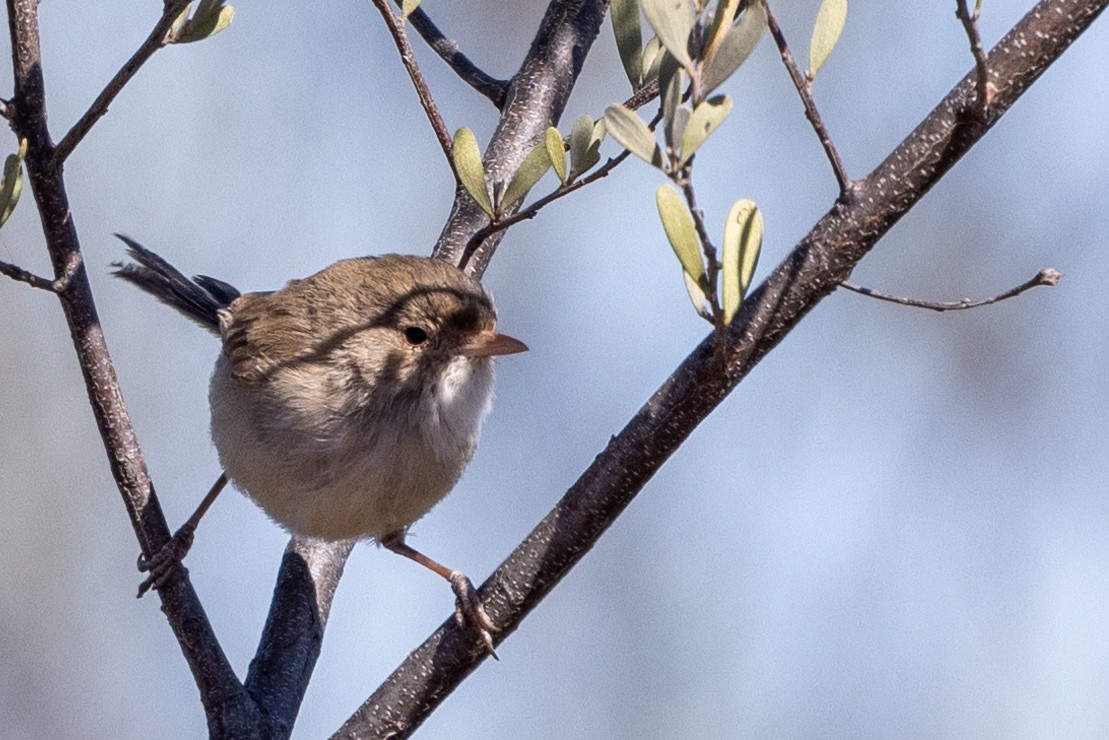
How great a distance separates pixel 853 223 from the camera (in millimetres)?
1977

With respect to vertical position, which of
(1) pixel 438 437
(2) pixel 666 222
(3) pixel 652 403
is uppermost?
(2) pixel 666 222

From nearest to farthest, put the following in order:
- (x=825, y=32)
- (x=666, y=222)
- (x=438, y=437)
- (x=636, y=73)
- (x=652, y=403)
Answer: (x=666, y=222)
(x=825, y=32)
(x=652, y=403)
(x=636, y=73)
(x=438, y=437)

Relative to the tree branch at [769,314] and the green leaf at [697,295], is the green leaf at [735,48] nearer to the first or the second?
the green leaf at [697,295]

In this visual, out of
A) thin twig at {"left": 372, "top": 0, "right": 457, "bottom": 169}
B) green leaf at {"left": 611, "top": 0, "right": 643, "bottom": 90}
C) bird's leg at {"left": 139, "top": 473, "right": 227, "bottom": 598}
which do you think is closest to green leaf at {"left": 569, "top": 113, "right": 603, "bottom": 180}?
green leaf at {"left": 611, "top": 0, "right": 643, "bottom": 90}

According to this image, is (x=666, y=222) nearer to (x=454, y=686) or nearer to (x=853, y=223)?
(x=853, y=223)

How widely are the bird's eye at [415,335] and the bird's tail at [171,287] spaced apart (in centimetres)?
103

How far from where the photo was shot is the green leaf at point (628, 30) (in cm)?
229

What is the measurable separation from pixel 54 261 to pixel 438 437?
1018mm

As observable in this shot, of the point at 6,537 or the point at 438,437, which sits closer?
the point at 438,437

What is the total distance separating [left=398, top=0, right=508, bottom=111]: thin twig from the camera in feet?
13.1

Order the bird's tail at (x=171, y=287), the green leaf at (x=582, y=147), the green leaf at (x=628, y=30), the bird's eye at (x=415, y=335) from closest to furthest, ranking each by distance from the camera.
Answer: the green leaf at (x=582, y=147) < the green leaf at (x=628, y=30) < the bird's eye at (x=415, y=335) < the bird's tail at (x=171, y=287)

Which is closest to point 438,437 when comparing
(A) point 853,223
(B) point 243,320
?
(B) point 243,320

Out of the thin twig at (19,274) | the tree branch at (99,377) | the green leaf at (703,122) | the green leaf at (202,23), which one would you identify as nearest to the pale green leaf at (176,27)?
the green leaf at (202,23)

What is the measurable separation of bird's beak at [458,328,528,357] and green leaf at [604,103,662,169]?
168 centimetres
